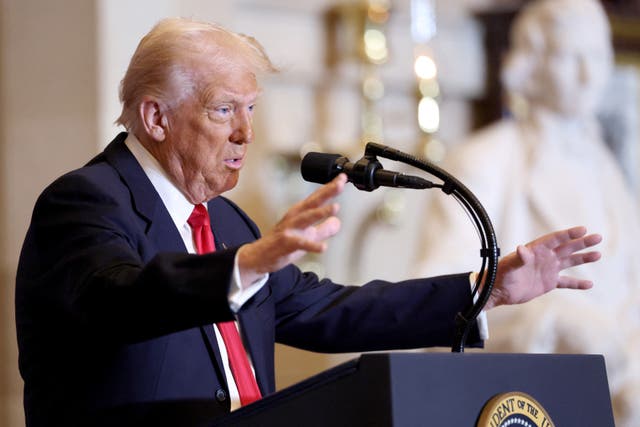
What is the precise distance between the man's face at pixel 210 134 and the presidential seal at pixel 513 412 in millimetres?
776

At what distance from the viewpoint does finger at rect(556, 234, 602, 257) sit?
8.01 ft

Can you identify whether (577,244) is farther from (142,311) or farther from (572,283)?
(142,311)

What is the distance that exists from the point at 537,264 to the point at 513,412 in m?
0.49

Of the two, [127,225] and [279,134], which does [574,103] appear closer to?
[279,134]

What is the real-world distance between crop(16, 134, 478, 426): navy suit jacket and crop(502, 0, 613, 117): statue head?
267 centimetres

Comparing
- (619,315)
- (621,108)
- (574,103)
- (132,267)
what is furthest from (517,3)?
(132,267)

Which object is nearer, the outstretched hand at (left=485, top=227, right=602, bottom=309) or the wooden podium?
the wooden podium

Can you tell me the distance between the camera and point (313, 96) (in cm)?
570

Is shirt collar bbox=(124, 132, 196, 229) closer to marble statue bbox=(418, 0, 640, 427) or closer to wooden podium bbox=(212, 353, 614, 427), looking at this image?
wooden podium bbox=(212, 353, 614, 427)

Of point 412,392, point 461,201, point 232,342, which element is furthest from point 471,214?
point 232,342

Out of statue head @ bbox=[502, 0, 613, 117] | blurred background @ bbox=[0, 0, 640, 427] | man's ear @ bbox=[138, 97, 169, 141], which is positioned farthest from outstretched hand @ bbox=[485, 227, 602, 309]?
statue head @ bbox=[502, 0, 613, 117]

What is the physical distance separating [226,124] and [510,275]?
0.65m

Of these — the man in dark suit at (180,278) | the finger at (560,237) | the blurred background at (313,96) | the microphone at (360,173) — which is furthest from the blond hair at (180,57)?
the blurred background at (313,96)

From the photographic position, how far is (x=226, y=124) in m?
2.52
